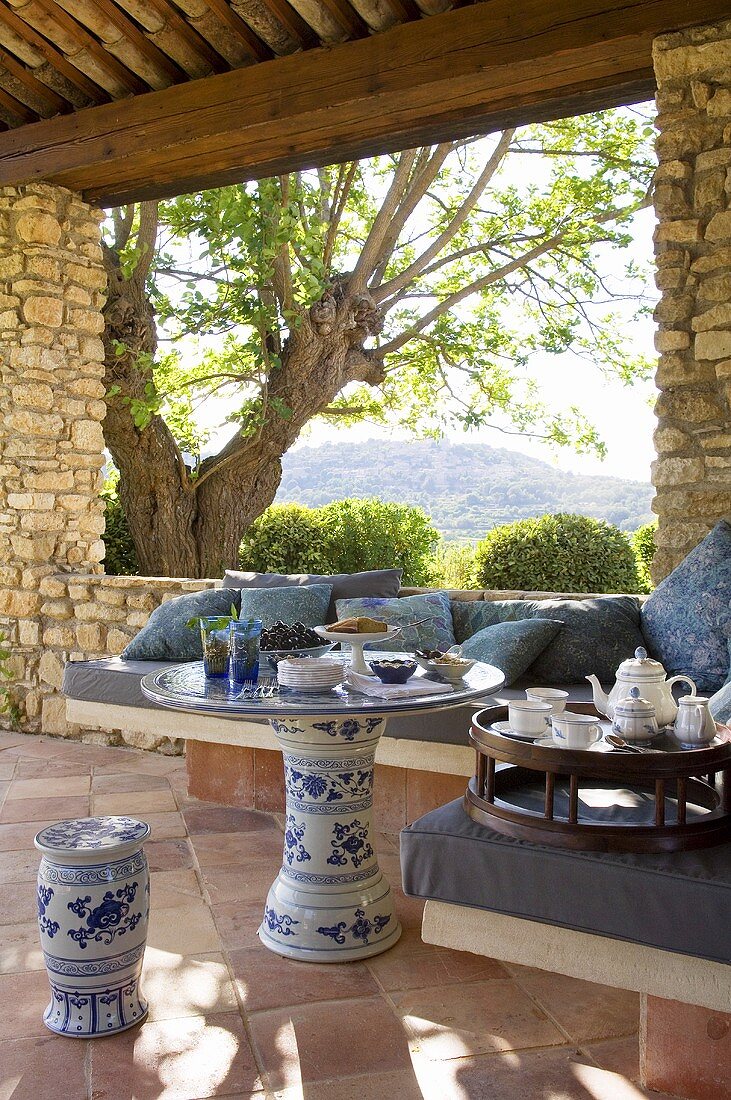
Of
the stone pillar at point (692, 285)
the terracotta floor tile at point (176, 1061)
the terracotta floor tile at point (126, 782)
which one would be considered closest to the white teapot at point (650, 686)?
the terracotta floor tile at point (176, 1061)

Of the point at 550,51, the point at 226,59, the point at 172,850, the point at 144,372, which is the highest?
the point at 226,59

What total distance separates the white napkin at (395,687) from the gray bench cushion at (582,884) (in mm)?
483

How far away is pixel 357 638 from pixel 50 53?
3497 mm

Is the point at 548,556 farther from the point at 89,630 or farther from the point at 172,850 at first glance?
the point at 172,850

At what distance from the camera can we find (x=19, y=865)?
11.0 feet

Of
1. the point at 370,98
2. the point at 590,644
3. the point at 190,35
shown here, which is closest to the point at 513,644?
the point at 590,644

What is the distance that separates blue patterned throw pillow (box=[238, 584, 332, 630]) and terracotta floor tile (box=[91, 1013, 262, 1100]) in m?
1.92

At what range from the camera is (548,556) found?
19.6 ft

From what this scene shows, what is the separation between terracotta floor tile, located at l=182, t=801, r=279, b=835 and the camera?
12.3 feet

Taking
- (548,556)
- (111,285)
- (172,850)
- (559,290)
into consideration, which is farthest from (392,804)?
(559,290)

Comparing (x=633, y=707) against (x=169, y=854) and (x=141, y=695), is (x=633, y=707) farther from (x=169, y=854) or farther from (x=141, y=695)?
(x=141, y=695)

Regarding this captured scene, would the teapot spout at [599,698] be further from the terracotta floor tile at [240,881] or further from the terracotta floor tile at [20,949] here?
the terracotta floor tile at [20,949]

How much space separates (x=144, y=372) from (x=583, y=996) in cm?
513

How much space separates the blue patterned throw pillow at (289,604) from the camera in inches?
160
